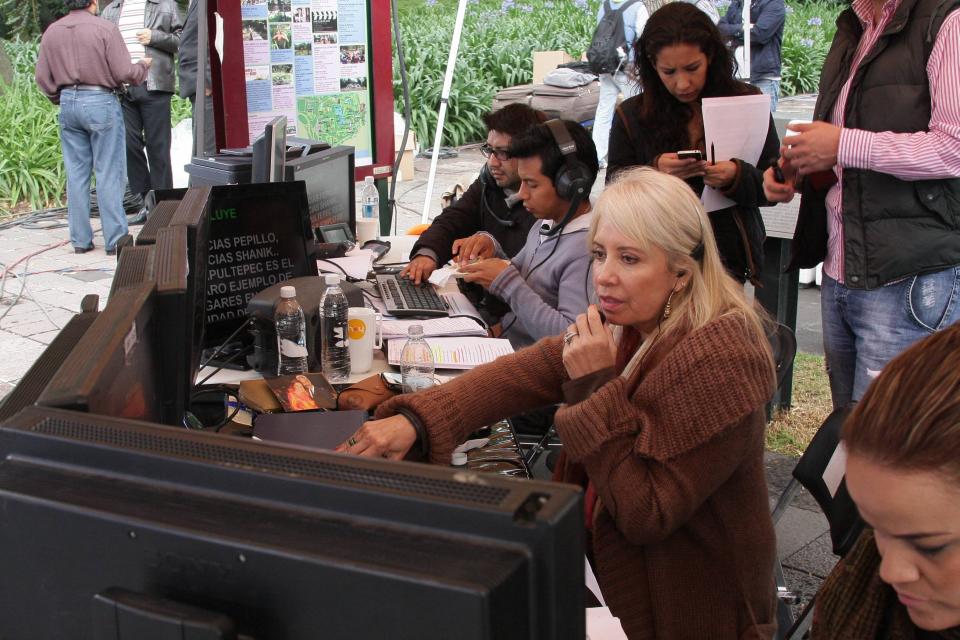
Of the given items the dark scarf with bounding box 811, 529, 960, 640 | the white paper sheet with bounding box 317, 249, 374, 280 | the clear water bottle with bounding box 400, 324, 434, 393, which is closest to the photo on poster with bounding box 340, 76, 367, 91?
the white paper sheet with bounding box 317, 249, 374, 280

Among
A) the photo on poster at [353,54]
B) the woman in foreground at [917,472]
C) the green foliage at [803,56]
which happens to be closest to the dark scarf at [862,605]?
the woman in foreground at [917,472]

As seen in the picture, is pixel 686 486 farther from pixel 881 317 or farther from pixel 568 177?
pixel 568 177

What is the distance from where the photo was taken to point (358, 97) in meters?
5.23

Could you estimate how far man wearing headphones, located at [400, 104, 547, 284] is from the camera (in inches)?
156

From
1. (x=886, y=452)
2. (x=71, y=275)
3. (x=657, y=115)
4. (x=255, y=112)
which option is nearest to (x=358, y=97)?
(x=255, y=112)

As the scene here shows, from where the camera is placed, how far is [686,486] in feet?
6.12

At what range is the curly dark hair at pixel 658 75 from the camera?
132 inches

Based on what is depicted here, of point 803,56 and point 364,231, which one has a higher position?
point 803,56

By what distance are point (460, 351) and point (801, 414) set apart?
227cm

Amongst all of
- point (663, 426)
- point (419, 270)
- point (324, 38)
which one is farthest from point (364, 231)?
point (663, 426)

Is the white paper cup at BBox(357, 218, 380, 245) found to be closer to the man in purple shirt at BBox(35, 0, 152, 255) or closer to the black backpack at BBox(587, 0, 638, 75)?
the man in purple shirt at BBox(35, 0, 152, 255)

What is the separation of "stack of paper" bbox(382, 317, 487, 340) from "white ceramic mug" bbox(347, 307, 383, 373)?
212 millimetres

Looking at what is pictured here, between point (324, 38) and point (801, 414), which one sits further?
point (324, 38)

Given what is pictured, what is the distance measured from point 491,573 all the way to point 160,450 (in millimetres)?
327
